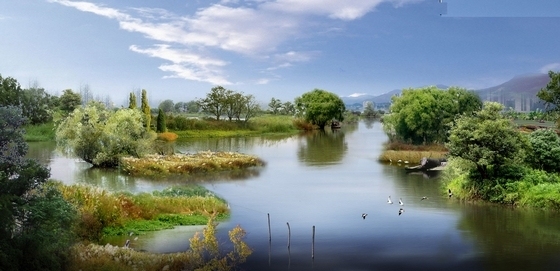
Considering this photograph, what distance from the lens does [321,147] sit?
845cm

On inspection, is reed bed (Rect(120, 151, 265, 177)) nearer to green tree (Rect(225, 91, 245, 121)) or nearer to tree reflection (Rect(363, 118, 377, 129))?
green tree (Rect(225, 91, 245, 121))

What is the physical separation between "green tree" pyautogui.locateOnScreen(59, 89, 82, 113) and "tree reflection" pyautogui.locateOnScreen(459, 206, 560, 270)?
448 centimetres

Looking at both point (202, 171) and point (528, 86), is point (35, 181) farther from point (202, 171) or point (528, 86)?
point (528, 86)

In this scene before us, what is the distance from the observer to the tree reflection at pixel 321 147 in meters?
8.02

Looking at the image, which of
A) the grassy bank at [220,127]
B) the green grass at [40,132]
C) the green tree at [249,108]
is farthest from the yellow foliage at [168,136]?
the green grass at [40,132]

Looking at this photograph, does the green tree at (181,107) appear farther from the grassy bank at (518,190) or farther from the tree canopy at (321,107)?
the grassy bank at (518,190)

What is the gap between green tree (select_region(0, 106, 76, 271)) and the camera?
12.7ft

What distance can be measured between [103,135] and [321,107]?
3.65 m

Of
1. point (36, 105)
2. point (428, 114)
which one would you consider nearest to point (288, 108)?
point (36, 105)

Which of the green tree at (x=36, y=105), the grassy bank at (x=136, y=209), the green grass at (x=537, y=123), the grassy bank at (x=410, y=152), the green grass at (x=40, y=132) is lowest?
the grassy bank at (x=136, y=209)

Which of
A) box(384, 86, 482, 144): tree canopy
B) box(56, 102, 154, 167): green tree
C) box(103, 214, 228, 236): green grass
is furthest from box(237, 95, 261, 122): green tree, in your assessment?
box(384, 86, 482, 144): tree canopy

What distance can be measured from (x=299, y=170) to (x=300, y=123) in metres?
1.54

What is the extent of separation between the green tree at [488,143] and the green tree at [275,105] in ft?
7.86

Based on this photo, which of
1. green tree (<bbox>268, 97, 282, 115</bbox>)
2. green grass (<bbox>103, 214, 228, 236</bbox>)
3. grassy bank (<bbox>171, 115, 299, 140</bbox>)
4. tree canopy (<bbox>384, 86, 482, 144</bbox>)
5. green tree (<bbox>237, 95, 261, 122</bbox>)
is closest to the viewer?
green grass (<bbox>103, 214, 228, 236</bbox>)
